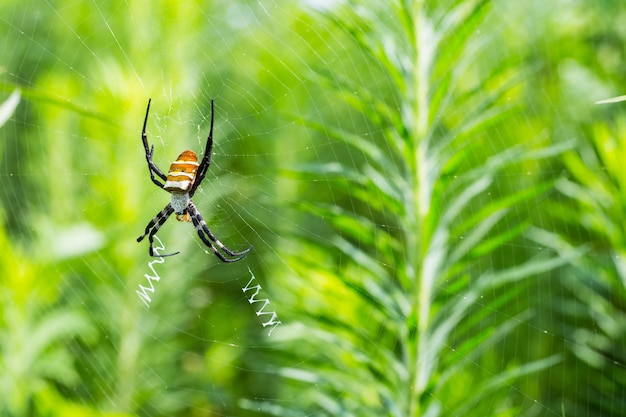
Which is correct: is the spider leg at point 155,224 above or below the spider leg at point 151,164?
below

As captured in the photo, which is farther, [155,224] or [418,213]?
[155,224]

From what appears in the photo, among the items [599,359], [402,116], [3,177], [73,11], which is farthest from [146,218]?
[599,359]

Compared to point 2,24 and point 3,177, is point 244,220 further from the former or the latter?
point 2,24

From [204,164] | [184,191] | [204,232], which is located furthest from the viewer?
[204,232]

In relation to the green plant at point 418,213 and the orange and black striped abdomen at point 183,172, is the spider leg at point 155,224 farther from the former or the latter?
the green plant at point 418,213

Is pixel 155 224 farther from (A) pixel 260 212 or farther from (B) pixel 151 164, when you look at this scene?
(A) pixel 260 212

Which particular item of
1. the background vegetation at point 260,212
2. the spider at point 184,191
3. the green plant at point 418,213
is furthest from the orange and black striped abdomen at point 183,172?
the green plant at point 418,213

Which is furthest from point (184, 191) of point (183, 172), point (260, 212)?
point (260, 212)
